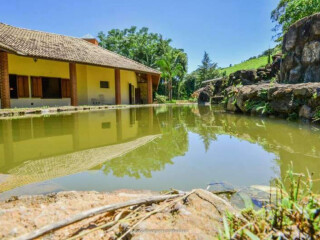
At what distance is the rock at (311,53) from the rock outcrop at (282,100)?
10.6 feet

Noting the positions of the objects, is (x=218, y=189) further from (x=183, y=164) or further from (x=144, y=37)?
(x=144, y=37)

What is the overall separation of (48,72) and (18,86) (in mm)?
2139

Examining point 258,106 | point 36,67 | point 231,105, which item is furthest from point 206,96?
point 36,67

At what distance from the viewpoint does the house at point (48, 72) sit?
10.8 meters

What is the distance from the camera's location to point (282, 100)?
8.02 m

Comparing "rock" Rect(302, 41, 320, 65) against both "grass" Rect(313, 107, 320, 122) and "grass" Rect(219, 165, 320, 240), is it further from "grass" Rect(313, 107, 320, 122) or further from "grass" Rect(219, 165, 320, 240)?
"grass" Rect(219, 165, 320, 240)

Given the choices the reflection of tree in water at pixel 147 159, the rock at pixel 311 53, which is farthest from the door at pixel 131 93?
the reflection of tree in water at pixel 147 159

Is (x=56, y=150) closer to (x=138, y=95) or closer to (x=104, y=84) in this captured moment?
(x=104, y=84)

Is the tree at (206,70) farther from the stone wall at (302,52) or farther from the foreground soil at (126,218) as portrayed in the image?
the foreground soil at (126,218)

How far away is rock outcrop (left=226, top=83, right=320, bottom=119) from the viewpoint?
6.86 meters

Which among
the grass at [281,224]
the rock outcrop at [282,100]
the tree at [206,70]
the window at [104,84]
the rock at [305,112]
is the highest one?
the tree at [206,70]

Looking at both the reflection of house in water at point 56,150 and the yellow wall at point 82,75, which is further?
the yellow wall at point 82,75

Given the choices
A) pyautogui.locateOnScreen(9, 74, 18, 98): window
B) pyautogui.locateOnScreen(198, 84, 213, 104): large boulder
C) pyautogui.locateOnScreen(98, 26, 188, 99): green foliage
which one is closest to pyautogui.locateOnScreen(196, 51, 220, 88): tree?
pyautogui.locateOnScreen(98, 26, 188, 99): green foliage

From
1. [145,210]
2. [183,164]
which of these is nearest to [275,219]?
[145,210]
